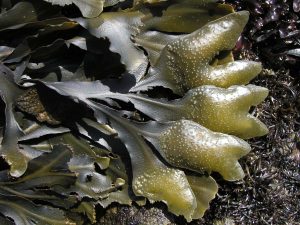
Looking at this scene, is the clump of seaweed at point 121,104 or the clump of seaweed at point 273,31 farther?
the clump of seaweed at point 273,31

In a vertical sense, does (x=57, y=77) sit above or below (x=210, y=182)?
above

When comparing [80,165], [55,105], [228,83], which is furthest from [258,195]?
[55,105]

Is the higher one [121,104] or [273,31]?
[273,31]

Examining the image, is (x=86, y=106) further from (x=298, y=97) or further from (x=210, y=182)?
(x=298, y=97)

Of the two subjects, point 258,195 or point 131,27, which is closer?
point 131,27

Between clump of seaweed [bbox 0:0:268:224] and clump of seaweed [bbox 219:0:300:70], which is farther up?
clump of seaweed [bbox 219:0:300:70]

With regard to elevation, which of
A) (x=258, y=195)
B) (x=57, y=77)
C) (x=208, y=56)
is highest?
(x=208, y=56)

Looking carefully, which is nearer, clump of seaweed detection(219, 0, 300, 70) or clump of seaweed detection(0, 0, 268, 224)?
clump of seaweed detection(0, 0, 268, 224)

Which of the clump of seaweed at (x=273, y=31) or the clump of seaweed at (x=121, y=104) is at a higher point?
the clump of seaweed at (x=273, y=31)
